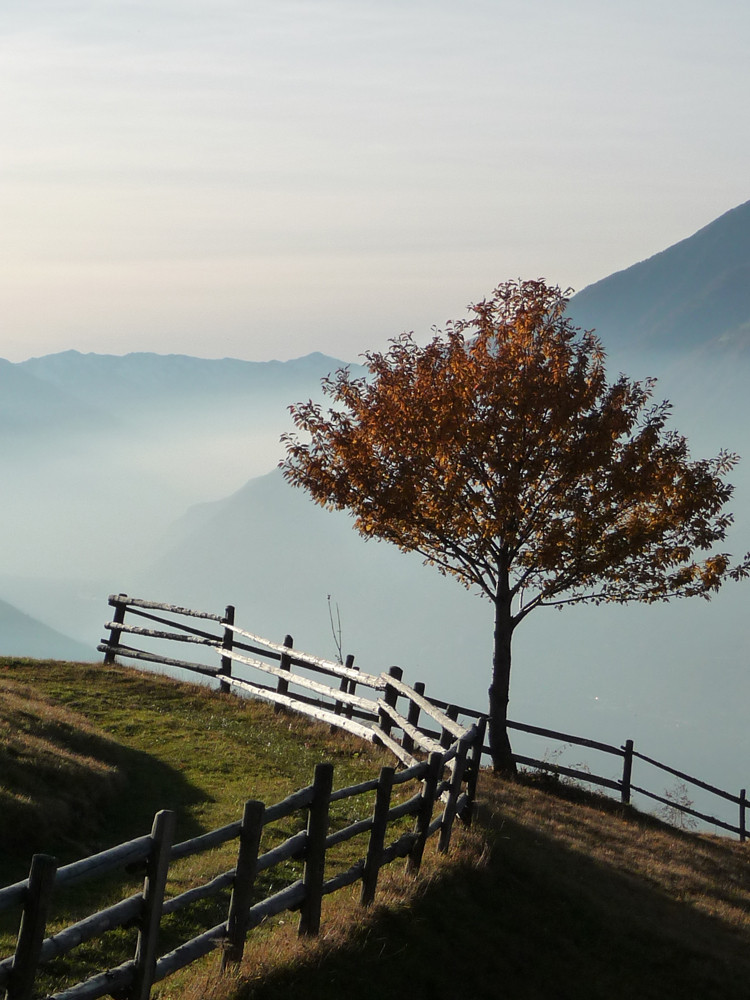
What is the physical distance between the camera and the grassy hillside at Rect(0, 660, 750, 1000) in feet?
31.2

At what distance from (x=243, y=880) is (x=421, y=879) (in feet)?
11.1

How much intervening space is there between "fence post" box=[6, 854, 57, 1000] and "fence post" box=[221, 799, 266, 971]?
198 centimetres

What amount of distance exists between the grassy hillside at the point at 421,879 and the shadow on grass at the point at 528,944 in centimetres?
2

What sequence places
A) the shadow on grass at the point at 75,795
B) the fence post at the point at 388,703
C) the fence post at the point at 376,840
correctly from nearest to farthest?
the fence post at the point at 376,840
the shadow on grass at the point at 75,795
the fence post at the point at 388,703

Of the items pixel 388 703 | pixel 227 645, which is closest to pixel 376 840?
pixel 388 703

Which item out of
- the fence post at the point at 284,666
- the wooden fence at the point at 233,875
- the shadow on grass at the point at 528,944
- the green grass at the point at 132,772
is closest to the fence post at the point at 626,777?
Answer: the green grass at the point at 132,772

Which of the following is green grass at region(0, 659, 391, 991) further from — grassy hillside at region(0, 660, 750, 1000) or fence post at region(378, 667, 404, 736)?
fence post at region(378, 667, 404, 736)

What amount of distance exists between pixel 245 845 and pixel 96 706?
1424 cm

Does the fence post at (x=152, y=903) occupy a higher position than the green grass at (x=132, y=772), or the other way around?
the fence post at (x=152, y=903)

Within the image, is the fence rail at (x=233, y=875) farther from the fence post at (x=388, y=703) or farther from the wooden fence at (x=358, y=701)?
the fence post at (x=388, y=703)

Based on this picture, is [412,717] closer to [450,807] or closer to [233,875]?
[450,807]

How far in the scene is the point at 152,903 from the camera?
727cm

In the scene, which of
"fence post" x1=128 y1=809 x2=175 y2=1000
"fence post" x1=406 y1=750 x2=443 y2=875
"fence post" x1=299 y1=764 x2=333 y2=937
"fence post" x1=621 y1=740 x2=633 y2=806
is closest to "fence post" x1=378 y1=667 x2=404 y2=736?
"fence post" x1=406 y1=750 x2=443 y2=875

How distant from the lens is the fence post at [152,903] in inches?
282
